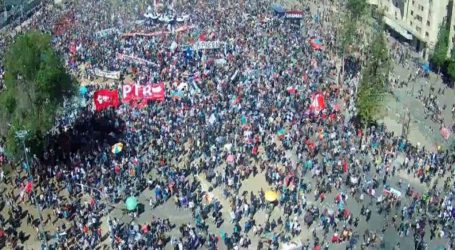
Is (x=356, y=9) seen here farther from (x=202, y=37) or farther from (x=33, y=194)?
(x=33, y=194)

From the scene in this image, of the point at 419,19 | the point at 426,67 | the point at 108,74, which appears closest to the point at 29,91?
the point at 108,74

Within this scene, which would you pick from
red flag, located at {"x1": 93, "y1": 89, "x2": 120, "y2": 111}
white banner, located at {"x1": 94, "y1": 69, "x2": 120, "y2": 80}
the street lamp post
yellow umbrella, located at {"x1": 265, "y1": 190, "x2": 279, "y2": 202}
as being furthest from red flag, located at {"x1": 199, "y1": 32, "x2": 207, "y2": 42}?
yellow umbrella, located at {"x1": 265, "y1": 190, "x2": 279, "y2": 202}

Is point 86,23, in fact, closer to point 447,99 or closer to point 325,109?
point 325,109

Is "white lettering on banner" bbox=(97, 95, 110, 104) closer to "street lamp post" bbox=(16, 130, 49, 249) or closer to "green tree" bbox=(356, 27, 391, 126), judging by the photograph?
"street lamp post" bbox=(16, 130, 49, 249)

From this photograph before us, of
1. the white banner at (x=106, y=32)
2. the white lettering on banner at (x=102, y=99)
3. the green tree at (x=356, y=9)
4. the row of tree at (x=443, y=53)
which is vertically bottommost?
the row of tree at (x=443, y=53)

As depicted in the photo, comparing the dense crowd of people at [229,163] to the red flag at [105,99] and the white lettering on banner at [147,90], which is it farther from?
the white lettering on banner at [147,90]

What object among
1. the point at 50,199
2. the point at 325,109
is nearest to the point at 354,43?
the point at 325,109

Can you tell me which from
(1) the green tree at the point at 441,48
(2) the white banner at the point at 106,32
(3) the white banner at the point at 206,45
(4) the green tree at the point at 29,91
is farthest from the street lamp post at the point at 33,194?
(1) the green tree at the point at 441,48
